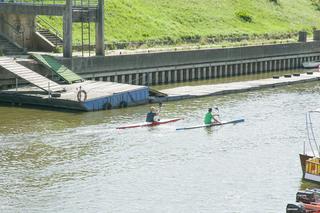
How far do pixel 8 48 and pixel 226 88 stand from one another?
64.7ft

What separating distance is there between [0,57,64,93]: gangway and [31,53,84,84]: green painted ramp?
1823mm

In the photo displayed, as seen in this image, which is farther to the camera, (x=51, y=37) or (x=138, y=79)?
(x=51, y=37)

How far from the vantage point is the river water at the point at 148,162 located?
4094 cm

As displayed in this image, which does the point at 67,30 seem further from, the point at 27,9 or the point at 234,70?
the point at 234,70

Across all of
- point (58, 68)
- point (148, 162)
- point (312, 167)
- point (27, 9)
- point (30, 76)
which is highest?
point (27, 9)

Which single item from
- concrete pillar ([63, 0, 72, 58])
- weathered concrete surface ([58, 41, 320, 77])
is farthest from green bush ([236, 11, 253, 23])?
concrete pillar ([63, 0, 72, 58])

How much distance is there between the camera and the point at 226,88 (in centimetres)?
7962

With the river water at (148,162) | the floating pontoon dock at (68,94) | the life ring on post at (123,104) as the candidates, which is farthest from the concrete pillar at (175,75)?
the life ring on post at (123,104)

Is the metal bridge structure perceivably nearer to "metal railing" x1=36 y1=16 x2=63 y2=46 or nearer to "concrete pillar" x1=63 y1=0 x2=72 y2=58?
"concrete pillar" x1=63 y1=0 x2=72 y2=58

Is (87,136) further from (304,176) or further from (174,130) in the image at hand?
(304,176)

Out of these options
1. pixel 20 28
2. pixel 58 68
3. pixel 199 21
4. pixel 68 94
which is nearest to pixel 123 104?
pixel 68 94

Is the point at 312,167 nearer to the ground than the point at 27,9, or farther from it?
nearer to the ground

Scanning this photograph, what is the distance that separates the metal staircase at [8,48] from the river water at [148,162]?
1220 cm

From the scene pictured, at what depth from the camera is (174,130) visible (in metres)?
58.6
